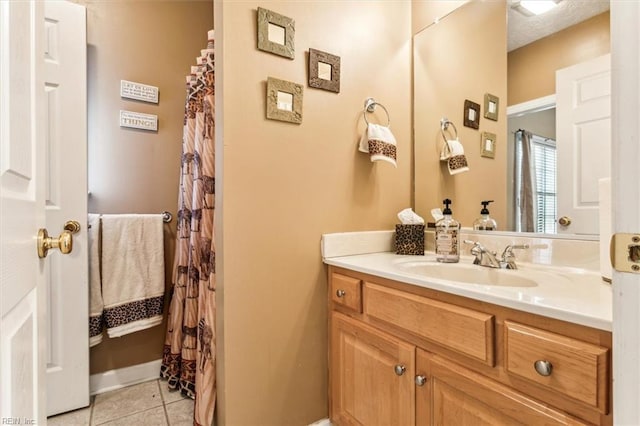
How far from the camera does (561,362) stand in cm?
65

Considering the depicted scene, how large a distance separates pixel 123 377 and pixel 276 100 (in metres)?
1.83

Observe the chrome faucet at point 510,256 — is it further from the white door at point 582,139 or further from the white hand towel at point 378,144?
the white hand towel at point 378,144

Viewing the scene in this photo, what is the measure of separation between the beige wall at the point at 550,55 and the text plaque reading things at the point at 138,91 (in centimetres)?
198

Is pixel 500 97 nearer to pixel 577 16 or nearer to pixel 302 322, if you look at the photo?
pixel 577 16

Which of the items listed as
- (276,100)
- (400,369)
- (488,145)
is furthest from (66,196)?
(488,145)

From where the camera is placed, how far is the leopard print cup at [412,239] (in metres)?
1.49

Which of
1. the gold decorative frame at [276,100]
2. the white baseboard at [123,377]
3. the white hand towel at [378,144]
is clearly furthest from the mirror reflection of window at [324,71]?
the white baseboard at [123,377]

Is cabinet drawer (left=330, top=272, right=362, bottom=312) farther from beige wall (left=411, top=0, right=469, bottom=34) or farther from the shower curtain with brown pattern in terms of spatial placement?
beige wall (left=411, top=0, right=469, bottom=34)

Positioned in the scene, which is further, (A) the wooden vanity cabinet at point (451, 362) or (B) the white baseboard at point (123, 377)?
(B) the white baseboard at point (123, 377)

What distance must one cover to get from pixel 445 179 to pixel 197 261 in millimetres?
1387

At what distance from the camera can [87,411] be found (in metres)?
1.55

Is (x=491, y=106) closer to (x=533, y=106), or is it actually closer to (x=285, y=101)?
(x=533, y=106)

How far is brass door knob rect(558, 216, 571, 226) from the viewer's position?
44.6 inches

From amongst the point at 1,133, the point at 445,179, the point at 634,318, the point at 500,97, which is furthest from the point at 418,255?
the point at 1,133
